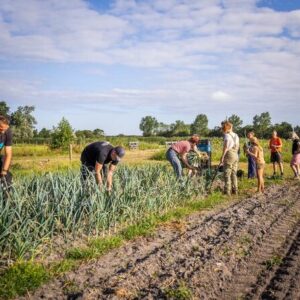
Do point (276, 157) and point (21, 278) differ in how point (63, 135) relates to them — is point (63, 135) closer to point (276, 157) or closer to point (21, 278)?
point (276, 157)

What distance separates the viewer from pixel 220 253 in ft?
15.8

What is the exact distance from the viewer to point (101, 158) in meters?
6.13

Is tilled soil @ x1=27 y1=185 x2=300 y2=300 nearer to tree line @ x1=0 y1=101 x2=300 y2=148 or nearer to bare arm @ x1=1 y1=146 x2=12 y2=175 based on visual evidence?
bare arm @ x1=1 y1=146 x2=12 y2=175

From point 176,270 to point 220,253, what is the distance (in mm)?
855

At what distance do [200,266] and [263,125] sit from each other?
73.8 meters

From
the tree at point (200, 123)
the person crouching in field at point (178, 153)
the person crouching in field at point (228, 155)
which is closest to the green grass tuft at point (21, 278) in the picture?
the person crouching in field at point (178, 153)

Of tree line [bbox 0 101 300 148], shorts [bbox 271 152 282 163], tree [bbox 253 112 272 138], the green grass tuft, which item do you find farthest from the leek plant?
tree [bbox 253 112 272 138]

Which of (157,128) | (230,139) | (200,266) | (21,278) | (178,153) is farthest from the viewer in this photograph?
(157,128)

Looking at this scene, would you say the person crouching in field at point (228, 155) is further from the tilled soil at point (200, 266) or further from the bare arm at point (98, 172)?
the bare arm at point (98, 172)

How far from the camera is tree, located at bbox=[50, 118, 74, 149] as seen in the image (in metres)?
24.2

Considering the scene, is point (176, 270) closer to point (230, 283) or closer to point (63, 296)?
point (230, 283)

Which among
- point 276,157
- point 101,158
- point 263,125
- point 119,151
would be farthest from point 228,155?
point 263,125

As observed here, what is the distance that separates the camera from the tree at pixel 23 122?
2849 inches

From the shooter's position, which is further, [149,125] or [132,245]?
[149,125]
